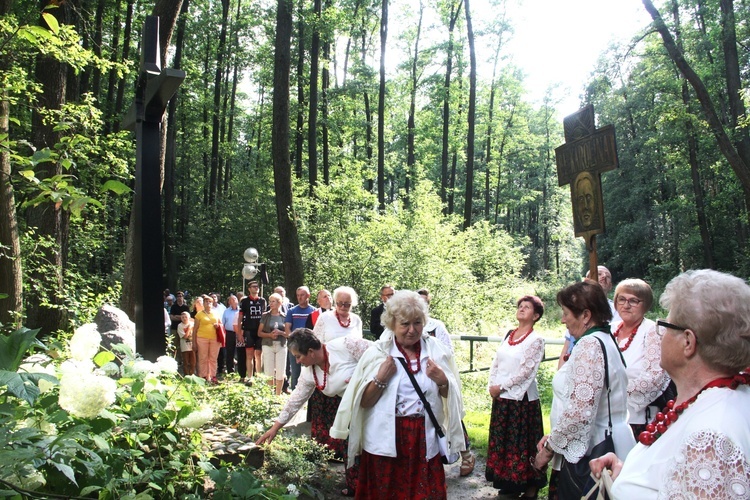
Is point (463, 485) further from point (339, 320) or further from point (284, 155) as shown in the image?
point (284, 155)

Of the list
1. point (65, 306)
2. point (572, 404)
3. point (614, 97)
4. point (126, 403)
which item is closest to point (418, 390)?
point (572, 404)

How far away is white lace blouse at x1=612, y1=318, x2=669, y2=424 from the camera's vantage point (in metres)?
4.12

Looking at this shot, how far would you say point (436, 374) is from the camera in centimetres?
378

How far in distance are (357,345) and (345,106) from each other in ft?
75.6

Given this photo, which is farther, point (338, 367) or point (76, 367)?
point (338, 367)

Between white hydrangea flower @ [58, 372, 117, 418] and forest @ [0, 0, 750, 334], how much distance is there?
2.38 feet

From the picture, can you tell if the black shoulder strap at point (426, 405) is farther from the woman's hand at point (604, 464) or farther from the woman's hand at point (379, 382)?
the woman's hand at point (604, 464)

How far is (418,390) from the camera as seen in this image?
376cm

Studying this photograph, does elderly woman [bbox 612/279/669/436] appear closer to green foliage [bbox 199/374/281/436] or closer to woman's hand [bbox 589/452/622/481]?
woman's hand [bbox 589/452/622/481]

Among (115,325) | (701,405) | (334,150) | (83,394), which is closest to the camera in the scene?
(701,405)

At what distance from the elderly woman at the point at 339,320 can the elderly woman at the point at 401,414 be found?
3.55m

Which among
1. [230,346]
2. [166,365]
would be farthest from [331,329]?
[230,346]

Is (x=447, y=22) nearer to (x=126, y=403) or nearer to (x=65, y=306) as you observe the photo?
(x=65, y=306)

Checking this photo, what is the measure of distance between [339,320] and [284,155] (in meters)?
6.49
